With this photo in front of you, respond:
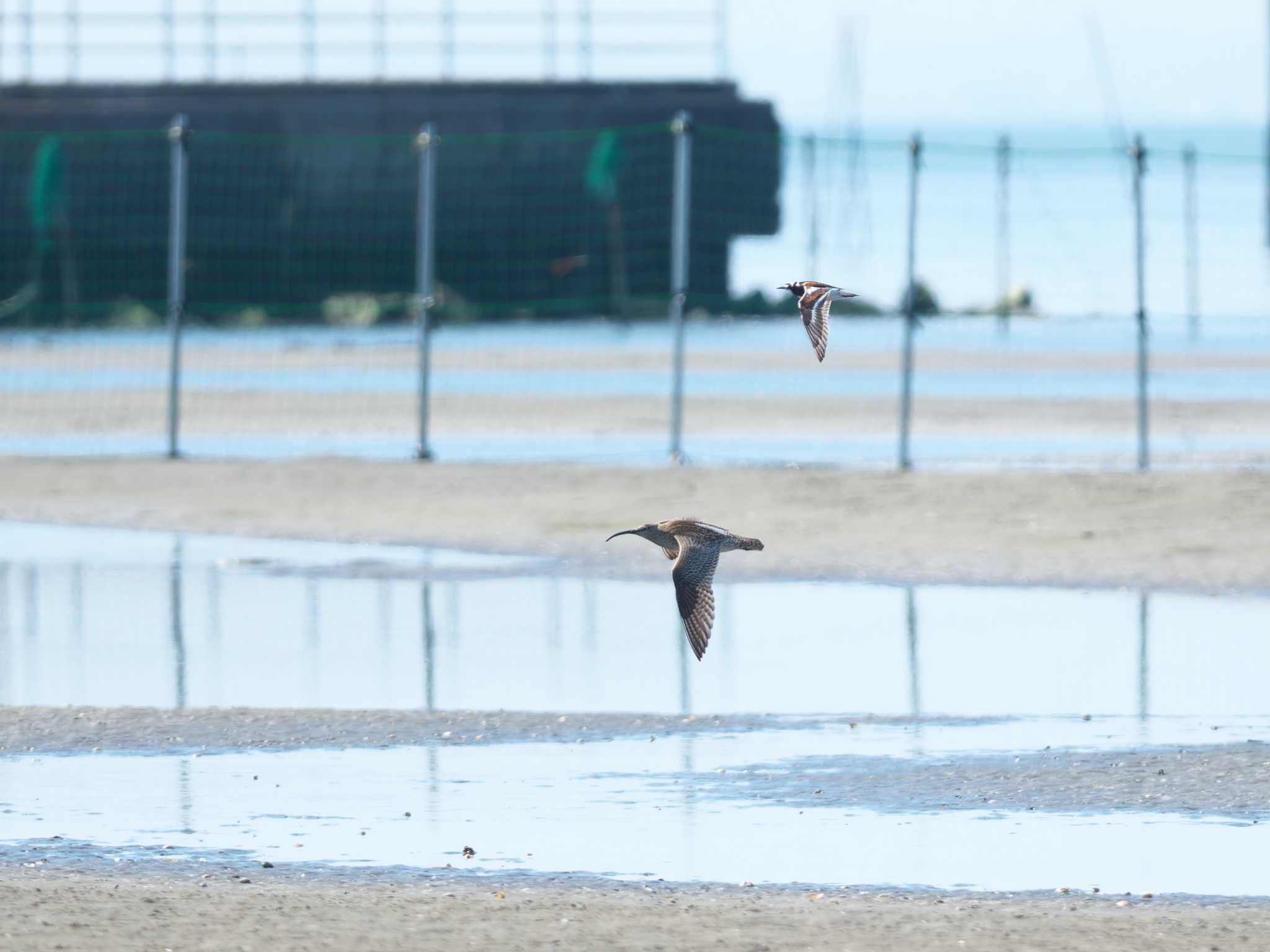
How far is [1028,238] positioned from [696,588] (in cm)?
6329

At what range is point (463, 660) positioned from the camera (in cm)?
1134

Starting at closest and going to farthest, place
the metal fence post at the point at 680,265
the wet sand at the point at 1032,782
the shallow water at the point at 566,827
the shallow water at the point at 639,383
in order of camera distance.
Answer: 1. the shallow water at the point at 566,827
2. the wet sand at the point at 1032,782
3. the metal fence post at the point at 680,265
4. the shallow water at the point at 639,383

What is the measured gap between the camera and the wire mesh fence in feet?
78.3

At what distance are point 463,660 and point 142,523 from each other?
608cm

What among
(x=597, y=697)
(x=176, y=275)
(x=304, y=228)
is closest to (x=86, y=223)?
(x=304, y=228)

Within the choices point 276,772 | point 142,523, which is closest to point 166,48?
point 142,523

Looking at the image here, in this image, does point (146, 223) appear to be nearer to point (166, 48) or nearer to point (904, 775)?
point (166, 48)

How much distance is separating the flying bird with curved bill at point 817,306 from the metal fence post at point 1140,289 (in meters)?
11.0

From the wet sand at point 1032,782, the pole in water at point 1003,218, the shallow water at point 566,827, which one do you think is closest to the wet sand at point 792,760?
the wet sand at point 1032,782

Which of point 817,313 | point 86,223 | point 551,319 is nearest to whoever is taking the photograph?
point 817,313

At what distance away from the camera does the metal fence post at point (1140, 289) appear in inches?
742

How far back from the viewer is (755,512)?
1664 cm

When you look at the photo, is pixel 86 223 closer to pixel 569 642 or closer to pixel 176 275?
pixel 176 275

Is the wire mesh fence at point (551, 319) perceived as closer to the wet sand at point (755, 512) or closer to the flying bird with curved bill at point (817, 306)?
the wet sand at point (755, 512)
